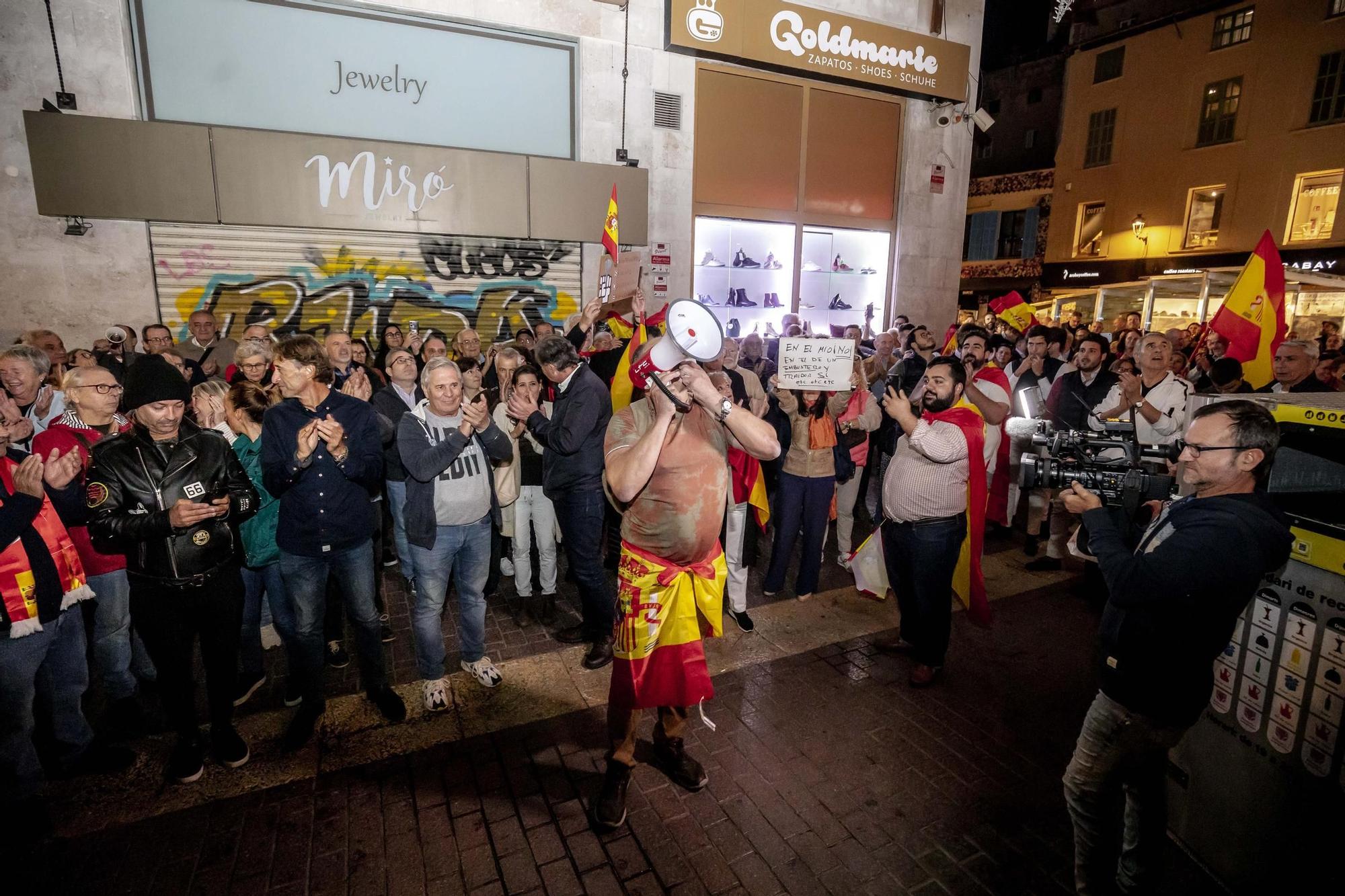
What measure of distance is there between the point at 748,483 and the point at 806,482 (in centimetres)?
53

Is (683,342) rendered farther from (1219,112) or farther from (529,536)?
(1219,112)

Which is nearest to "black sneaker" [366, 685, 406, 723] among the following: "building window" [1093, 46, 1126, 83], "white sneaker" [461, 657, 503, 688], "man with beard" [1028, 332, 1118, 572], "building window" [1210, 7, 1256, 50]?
"white sneaker" [461, 657, 503, 688]

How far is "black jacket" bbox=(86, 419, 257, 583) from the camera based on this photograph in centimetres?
322

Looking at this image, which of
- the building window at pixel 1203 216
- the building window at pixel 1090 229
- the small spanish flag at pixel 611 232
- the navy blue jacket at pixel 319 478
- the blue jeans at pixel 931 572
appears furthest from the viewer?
the building window at pixel 1090 229

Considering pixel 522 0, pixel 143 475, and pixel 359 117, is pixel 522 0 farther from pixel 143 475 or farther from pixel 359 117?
pixel 143 475

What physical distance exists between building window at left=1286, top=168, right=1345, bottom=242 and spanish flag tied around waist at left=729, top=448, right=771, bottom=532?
24.0 metres

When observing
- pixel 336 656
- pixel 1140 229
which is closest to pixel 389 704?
pixel 336 656

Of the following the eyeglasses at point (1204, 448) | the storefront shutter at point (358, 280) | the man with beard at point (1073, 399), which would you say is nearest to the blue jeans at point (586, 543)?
the eyeglasses at point (1204, 448)

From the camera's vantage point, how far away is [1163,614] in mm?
2445

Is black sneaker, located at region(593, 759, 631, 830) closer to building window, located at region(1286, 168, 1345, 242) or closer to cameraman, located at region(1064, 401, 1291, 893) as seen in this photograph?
cameraman, located at region(1064, 401, 1291, 893)

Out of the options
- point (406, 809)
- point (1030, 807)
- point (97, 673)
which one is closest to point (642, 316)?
point (406, 809)

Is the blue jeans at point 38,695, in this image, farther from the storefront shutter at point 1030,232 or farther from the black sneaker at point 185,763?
the storefront shutter at point 1030,232

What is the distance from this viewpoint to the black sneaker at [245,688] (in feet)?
14.3

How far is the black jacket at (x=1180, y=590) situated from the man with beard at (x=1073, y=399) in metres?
4.51
